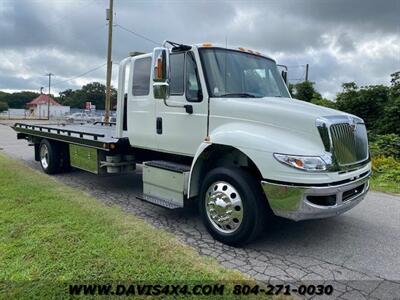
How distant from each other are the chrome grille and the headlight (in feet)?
0.90

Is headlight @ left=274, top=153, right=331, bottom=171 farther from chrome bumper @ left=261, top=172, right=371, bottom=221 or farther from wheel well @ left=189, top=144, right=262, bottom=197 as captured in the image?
wheel well @ left=189, top=144, right=262, bottom=197

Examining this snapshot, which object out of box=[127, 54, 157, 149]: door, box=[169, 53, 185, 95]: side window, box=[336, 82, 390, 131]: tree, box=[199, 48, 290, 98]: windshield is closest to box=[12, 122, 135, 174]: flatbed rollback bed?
box=[127, 54, 157, 149]: door

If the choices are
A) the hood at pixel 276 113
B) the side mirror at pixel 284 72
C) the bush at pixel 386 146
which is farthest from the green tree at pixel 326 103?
the hood at pixel 276 113

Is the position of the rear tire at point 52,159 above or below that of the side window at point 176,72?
below

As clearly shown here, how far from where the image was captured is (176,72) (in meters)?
5.05

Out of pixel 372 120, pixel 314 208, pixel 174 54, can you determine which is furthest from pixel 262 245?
pixel 372 120

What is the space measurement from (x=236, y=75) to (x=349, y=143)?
1.71 meters

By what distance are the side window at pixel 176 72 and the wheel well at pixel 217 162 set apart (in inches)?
38.2

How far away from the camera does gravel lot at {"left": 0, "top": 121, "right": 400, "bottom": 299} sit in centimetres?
359

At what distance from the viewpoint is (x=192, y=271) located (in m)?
3.57

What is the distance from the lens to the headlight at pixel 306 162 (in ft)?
12.4

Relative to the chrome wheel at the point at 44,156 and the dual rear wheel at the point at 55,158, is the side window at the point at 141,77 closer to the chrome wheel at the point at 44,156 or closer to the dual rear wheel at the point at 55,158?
the dual rear wheel at the point at 55,158

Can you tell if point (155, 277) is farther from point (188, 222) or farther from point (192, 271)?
point (188, 222)

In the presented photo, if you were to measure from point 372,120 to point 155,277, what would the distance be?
13651mm
